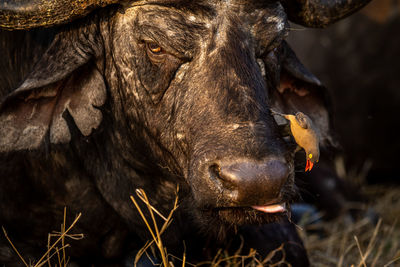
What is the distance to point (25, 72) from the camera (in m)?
3.21

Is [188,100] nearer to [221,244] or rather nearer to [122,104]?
[122,104]

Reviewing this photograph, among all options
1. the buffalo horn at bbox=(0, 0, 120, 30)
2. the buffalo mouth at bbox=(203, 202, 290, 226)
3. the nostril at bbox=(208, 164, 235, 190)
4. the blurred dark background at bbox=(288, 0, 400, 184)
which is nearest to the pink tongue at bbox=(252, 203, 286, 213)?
the buffalo mouth at bbox=(203, 202, 290, 226)

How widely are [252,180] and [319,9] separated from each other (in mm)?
1322

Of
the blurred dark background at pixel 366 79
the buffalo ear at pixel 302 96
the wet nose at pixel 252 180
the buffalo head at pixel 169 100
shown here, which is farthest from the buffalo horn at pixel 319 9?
the blurred dark background at pixel 366 79

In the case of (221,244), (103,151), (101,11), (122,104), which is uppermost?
(101,11)

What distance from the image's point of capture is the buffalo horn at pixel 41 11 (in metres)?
2.58

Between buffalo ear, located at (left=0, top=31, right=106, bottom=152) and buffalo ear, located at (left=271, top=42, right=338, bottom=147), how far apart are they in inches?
38.0

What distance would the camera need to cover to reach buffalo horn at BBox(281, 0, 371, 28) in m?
3.12

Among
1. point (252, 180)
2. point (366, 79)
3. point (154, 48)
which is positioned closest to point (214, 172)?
point (252, 180)

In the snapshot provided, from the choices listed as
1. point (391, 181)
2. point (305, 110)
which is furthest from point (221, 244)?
point (391, 181)

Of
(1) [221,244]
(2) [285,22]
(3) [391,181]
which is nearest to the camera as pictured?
(2) [285,22]

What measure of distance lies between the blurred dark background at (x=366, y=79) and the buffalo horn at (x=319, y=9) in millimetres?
2670

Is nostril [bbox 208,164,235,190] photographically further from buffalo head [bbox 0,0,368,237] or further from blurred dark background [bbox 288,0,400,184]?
Result: blurred dark background [bbox 288,0,400,184]

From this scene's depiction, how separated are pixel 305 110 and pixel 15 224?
68.4 inches
